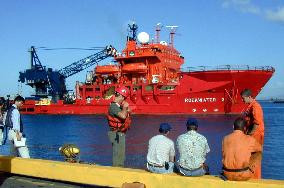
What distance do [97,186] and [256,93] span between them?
40546 millimetres

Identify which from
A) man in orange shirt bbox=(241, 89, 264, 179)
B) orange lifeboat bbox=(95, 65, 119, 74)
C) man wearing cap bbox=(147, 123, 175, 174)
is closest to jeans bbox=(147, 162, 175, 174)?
man wearing cap bbox=(147, 123, 175, 174)

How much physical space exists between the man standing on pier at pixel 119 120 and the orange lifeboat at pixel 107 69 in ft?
145

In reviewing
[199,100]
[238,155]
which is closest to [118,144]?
[238,155]

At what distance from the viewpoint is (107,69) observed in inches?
2083

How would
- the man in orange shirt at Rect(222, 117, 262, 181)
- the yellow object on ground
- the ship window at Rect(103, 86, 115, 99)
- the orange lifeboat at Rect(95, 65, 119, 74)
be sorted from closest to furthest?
the man in orange shirt at Rect(222, 117, 262, 181), the yellow object on ground, the ship window at Rect(103, 86, 115, 99), the orange lifeboat at Rect(95, 65, 119, 74)

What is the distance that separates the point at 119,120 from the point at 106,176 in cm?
122

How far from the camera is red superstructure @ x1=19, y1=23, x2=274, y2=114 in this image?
147 ft

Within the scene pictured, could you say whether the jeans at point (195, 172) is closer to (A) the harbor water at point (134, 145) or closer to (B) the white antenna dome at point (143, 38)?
(A) the harbor water at point (134, 145)

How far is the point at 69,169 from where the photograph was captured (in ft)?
25.2

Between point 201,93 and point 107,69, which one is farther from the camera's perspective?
point 107,69

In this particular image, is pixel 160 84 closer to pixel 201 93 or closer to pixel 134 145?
pixel 201 93

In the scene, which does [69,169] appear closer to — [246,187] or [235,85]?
[246,187]

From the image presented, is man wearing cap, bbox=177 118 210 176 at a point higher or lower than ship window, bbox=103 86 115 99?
lower

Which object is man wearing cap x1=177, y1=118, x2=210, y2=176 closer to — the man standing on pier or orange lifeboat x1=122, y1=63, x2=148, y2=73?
the man standing on pier
